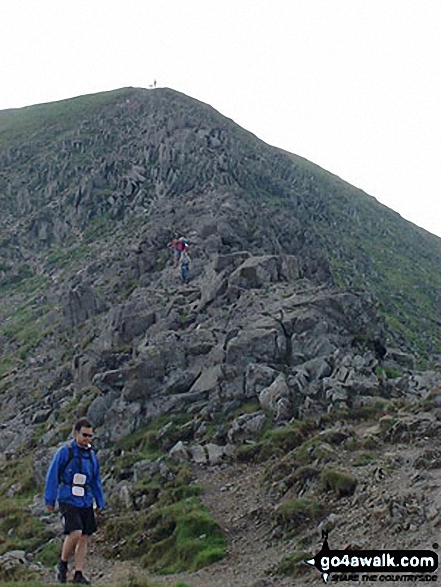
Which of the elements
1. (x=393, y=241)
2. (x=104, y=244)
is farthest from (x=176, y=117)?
(x=393, y=241)

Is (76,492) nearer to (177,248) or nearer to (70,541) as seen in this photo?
(70,541)

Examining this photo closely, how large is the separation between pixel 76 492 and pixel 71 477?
0.22m

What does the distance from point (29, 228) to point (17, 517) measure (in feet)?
137

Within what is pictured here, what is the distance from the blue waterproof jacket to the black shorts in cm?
7

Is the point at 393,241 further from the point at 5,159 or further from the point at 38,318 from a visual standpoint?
the point at 38,318

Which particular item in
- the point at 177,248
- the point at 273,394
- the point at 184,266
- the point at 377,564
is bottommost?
the point at 273,394

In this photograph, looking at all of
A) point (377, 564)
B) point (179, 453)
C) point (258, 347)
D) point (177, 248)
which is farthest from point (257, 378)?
point (177, 248)

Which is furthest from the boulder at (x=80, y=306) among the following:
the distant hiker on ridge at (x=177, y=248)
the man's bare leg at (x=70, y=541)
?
the man's bare leg at (x=70, y=541)

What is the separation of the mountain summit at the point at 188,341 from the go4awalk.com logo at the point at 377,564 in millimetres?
1786

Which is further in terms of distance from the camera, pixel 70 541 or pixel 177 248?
pixel 177 248

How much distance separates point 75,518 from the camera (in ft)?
33.0

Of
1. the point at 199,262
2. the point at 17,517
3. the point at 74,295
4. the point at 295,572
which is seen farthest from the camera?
the point at 74,295

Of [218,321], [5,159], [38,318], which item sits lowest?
[38,318]

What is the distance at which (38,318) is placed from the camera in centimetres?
3781
